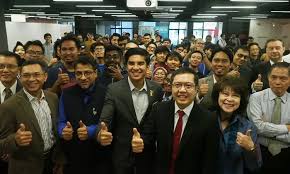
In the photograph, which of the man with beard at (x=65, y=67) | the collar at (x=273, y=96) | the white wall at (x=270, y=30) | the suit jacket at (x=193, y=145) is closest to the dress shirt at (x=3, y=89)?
the man with beard at (x=65, y=67)

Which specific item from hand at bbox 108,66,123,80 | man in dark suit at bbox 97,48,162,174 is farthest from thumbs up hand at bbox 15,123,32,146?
hand at bbox 108,66,123,80

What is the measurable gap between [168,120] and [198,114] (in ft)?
0.78

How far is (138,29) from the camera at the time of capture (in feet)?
86.5

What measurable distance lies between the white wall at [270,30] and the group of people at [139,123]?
54.3 ft

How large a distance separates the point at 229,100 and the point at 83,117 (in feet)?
4.43

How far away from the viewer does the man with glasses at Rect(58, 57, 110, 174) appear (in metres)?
2.68

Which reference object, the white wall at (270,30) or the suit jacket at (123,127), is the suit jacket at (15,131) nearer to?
the suit jacket at (123,127)

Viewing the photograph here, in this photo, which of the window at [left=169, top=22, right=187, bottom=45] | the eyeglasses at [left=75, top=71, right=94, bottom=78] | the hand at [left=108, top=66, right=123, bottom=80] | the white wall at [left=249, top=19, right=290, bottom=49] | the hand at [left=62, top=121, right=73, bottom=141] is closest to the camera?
the hand at [left=62, top=121, right=73, bottom=141]

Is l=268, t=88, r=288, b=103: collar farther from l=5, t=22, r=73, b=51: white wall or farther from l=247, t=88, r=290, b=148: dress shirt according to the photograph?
l=5, t=22, r=73, b=51: white wall

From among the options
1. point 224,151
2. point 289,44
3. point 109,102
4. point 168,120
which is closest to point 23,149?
point 109,102

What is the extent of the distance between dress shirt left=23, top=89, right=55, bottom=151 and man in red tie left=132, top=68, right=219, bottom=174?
3.08 ft

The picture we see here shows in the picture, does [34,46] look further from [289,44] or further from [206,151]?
[289,44]

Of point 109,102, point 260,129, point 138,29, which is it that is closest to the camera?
point 109,102

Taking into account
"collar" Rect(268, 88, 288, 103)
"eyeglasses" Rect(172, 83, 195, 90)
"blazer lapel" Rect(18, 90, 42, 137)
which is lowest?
"blazer lapel" Rect(18, 90, 42, 137)
